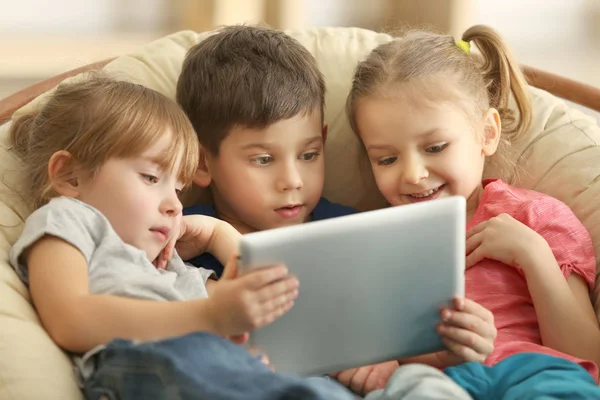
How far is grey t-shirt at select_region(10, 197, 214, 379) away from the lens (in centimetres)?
114

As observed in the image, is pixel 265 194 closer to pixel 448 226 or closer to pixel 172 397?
pixel 448 226

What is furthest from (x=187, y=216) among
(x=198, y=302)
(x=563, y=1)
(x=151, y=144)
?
(x=563, y=1)

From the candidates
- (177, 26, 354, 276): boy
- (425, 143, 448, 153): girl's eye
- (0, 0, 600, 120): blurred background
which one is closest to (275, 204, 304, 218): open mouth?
(177, 26, 354, 276): boy

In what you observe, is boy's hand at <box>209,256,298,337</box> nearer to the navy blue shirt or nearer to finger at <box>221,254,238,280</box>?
finger at <box>221,254,238,280</box>

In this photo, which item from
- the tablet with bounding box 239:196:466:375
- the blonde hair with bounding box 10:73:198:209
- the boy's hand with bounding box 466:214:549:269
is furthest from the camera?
the boy's hand with bounding box 466:214:549:269

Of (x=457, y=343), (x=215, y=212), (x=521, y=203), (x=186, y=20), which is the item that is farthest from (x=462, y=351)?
(x=186, y=20)

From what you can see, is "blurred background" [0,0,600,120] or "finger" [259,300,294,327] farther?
"blurred background" [0,0,600,120]

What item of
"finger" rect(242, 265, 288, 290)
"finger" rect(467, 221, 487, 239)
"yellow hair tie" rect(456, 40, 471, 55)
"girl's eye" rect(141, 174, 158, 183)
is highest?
"yellow hair tie" rect(456, 40, 471, 55)

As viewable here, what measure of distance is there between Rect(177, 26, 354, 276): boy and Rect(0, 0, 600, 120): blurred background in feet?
2.30

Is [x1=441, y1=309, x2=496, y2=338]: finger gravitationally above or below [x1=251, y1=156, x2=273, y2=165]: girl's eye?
below

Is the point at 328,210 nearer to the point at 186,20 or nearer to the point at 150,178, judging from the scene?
the point at 150,178

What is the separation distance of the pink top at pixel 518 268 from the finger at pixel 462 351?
0.39 feet

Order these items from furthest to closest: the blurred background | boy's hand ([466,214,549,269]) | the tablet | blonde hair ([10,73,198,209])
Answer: the blurred background < boy's hand ([466,214,549,269]) < blonde hair ([10,73,198,209]) < the tablet

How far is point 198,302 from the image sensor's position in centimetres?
108
